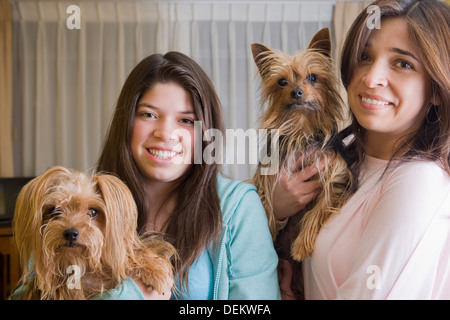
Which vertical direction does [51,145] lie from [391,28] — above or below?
below

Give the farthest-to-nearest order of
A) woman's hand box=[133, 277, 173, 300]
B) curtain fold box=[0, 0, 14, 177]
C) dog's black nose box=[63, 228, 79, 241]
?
curtain fold box=[0, 0, 14, 177] < woman's hand box=[133, 277, 173, 300] < dog's black nose box=[63, 228, 79, 241]

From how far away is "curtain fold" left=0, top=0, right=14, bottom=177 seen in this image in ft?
3.63

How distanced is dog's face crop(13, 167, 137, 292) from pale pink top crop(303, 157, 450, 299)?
0.53 meters

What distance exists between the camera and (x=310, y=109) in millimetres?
1153

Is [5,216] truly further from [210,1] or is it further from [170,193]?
[210,1]

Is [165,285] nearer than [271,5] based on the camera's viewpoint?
Yes

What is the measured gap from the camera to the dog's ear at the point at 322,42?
113cm

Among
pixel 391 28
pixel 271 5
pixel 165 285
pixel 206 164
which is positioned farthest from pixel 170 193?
pixel 391 28

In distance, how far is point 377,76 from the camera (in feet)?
3.41

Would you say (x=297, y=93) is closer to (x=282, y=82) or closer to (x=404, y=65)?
(x=282, y=82)

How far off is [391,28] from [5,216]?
109cm

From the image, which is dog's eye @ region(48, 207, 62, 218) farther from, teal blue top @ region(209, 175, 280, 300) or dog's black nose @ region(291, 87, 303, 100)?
A: dog's black nose @ region(291, 87, 303, 100)

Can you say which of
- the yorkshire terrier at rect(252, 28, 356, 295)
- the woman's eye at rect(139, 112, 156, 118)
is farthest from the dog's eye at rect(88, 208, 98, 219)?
the yorkshire terrier at rect(252, 28, 356, 295)

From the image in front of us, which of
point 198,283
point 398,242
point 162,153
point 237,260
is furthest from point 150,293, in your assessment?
point 398,242
